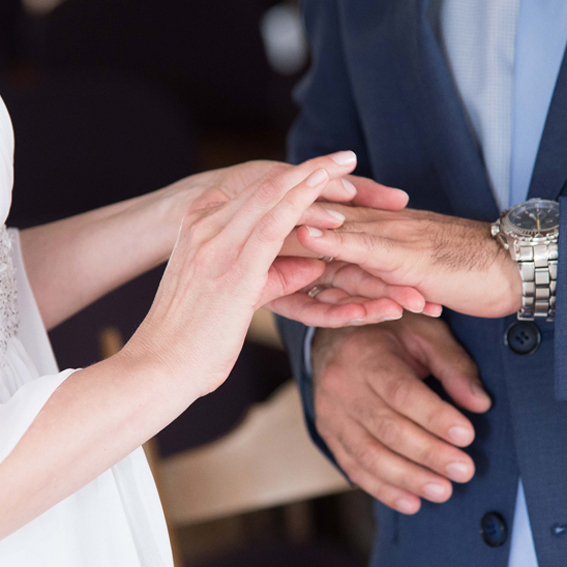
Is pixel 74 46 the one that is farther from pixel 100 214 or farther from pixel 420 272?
pixel 420 272

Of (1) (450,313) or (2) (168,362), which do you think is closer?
(2) (168,362)

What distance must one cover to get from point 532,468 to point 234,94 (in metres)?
2.49

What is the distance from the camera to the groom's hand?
0.78 metres

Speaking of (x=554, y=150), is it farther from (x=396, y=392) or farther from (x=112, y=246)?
(x=112, y=246)

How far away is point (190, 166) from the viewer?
2.20 m

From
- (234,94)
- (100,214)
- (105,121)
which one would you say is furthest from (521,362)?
(234,94)

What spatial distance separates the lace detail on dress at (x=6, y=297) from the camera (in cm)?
78

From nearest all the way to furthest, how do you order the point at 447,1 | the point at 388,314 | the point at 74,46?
the point at 388,314, the point at 447,1, the point at 74,46

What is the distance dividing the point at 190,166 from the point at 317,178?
5.19 ft

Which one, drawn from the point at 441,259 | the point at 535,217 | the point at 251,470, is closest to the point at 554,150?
the point at 535,217

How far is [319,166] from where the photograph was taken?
2.30 feet

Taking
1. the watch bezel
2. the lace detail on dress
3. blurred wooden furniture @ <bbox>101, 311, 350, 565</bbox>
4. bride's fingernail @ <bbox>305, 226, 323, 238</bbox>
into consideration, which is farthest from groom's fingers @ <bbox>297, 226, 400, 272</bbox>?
blurred wooden furniture @ <bbox>101, 311, 350, 565</bbox>

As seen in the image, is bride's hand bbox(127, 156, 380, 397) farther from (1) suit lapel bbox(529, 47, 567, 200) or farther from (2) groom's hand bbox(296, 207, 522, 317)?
(1) suit lapel bbox(529, 47, 567, 200)

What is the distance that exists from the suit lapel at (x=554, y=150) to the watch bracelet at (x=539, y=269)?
0.24ft
